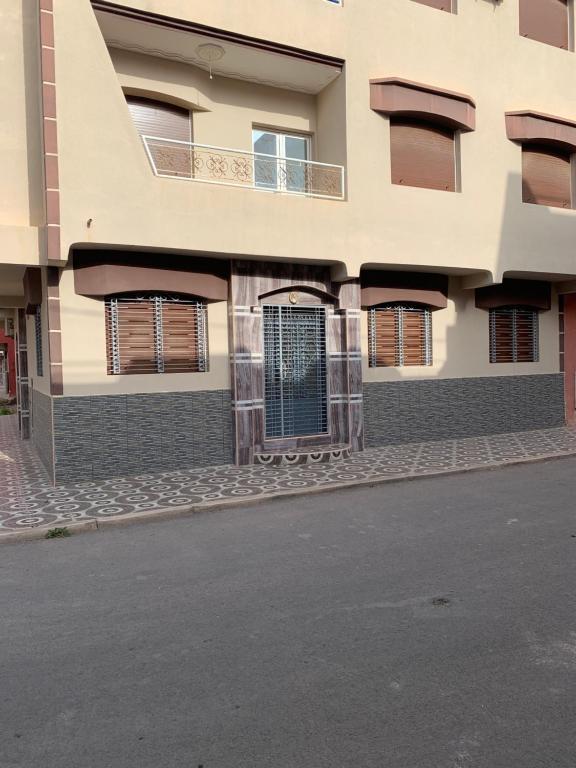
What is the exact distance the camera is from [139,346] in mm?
8523

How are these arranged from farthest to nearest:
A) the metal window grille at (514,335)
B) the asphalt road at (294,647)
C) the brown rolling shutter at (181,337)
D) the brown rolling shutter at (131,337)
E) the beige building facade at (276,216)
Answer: the metal window grille at (514,335), the brown rolling shutter at (181,337), the brown rolling shutter at (131,337), the beige building facade at (276,216), the asphalt road at (294,647)

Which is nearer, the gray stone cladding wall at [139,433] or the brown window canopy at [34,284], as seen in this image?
the gray stone cladding wall at [139,433]

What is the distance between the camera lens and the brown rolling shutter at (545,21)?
11312 mm

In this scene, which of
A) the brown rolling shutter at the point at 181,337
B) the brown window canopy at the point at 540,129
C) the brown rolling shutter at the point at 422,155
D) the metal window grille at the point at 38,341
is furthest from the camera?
the brown window canopy at the point at 540,129

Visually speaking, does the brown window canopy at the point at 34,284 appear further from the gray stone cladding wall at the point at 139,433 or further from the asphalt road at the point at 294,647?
the asphalt road at the point at 294,647

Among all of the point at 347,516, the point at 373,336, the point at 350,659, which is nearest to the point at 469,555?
the point at 347,516

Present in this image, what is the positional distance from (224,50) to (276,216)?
2.60 metres

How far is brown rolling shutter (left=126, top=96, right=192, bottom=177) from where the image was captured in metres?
8.38

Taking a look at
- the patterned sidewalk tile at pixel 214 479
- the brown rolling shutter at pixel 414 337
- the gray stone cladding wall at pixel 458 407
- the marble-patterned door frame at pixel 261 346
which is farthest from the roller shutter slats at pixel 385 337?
the patterned sidewalk tile at pixel 214 479

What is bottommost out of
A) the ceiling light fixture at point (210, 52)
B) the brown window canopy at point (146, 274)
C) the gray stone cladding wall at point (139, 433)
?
the gray stone cladding wall at point (139, 433)

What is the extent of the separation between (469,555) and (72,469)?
5.54 meters

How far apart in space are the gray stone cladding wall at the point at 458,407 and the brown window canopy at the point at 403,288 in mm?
1561

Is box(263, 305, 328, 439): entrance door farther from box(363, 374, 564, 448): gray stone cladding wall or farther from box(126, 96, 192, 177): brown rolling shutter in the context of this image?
box(126, 96, 192, 177): brown rolling shutter

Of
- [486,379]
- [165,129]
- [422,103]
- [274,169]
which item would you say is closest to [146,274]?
[165,129]
